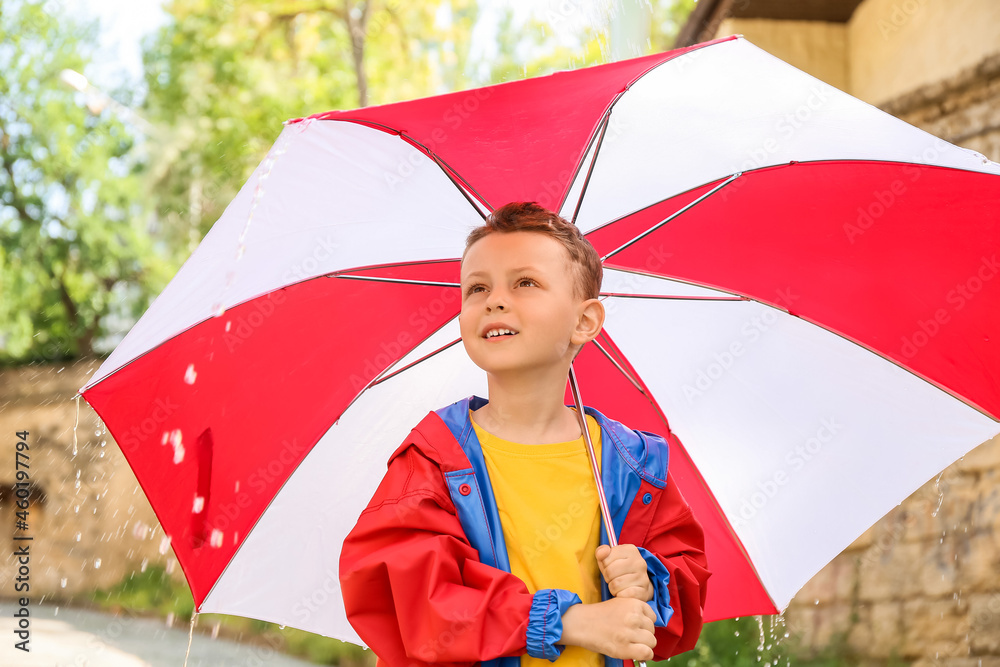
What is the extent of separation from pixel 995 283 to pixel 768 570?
2.91 ft

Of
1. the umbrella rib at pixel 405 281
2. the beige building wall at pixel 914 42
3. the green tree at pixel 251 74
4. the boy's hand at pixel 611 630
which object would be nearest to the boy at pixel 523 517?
the boy's hand at pixel 611 630

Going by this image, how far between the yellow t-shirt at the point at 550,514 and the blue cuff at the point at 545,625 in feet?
0.36

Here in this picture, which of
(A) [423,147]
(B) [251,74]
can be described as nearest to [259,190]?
(A) [423,147]

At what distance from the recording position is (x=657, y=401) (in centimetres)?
231

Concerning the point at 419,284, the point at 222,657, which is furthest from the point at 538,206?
the point at 222,657

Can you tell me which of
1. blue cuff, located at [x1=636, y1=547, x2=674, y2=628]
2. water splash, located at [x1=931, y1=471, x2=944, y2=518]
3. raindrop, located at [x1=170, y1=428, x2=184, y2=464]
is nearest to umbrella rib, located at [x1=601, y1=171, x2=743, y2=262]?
blue cuff, located at [x1=636, y1=547, x2=674, y2=628]

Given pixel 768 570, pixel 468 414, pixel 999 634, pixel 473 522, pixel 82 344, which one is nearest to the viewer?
pixel 473 522

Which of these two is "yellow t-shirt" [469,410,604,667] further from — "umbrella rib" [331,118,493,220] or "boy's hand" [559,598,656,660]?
"umbrella rib" [331,118,493,220]

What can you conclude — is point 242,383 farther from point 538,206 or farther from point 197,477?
point 538,206

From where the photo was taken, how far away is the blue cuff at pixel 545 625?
155 centimetres

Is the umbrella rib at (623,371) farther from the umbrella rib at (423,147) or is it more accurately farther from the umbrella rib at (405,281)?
the umbrella rib at (423,147)

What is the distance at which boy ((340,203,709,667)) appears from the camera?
156cm

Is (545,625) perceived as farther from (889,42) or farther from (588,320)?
(889,42)

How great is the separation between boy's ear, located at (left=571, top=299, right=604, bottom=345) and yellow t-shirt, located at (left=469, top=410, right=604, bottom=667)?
0.23m
